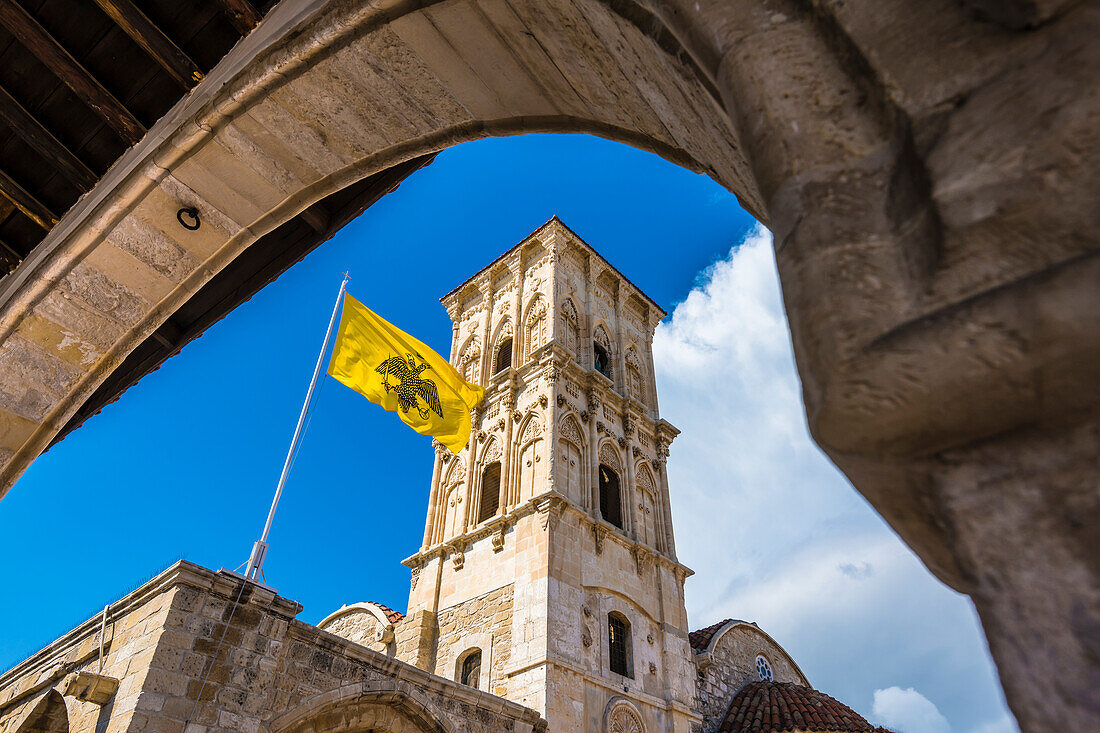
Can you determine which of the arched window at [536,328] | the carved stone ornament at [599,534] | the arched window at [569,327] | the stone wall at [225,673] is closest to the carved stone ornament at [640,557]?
the carved stone ornament at [599,534]

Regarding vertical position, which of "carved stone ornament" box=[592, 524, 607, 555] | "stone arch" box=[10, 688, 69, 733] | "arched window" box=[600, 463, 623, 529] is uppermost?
"arched window" box=[600, 463, 623, 529]

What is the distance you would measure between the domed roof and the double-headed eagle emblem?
9164 millimetres

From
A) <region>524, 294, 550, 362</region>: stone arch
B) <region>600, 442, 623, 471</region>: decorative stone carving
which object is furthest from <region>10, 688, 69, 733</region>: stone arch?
<region>524, 294, 550, 362</region>: stone arch

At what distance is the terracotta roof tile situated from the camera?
1483 centimetres

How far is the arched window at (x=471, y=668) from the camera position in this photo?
37.9ft

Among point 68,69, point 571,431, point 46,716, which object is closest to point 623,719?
point 571,431

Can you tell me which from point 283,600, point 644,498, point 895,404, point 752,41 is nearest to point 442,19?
point 752,41

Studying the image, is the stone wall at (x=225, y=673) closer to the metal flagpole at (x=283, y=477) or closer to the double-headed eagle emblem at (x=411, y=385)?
the metal flagpole at (x=283, y=477)

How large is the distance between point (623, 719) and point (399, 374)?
295 inches

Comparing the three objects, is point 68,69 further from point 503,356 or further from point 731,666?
point 731,666

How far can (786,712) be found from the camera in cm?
1295

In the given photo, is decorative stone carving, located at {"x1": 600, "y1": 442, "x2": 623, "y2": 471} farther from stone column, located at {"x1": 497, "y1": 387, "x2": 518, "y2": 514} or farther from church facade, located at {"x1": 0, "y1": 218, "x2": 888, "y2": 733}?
stone column, located at {"x1": 497, "y1": 387, "x2": 518, "y2": 514}

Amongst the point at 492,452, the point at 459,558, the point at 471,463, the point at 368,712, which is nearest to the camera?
the point at 368,712

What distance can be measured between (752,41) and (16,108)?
3686 millimetres
